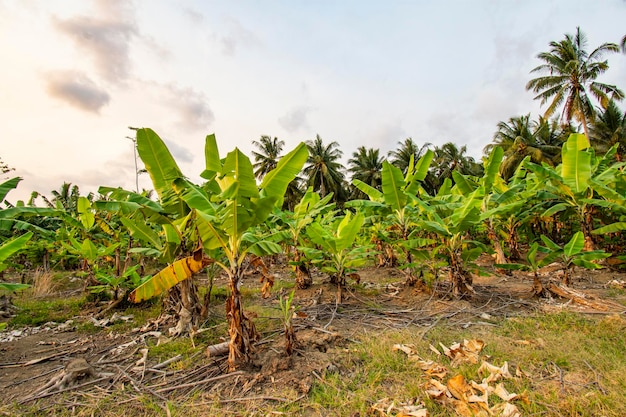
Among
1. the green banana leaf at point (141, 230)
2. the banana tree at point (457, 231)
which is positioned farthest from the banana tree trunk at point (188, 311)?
the banana tree at point (457, 231)

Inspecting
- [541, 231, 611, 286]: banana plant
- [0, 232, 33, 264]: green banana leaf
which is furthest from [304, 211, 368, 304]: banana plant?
[0, 232, 33, 264]: green banana leaf

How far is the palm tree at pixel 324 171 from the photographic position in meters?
36.8

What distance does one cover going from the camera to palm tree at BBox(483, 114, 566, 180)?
27.5m

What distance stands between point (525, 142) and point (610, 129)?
584 centimetres

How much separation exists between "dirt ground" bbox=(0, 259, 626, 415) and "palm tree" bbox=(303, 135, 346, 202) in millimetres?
30643

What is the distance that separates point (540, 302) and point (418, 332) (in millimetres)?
2593

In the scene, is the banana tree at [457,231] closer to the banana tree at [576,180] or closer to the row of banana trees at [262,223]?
the row of banana trees at [262,223]

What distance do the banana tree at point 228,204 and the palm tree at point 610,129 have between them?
104 ft

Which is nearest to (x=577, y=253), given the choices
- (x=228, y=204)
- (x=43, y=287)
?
(x=228, y=204)

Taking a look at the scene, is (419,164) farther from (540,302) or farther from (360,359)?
(360,359)

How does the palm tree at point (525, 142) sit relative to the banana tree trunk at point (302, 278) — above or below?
above

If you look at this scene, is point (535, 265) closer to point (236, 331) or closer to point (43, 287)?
point (236, 331)

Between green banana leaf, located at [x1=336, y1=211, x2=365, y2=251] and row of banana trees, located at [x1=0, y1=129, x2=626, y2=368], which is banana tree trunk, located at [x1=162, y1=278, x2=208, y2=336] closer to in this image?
row of banana trees, located at [x1=0, y1=129, x2=626, y2=368]

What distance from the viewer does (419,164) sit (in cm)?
623
